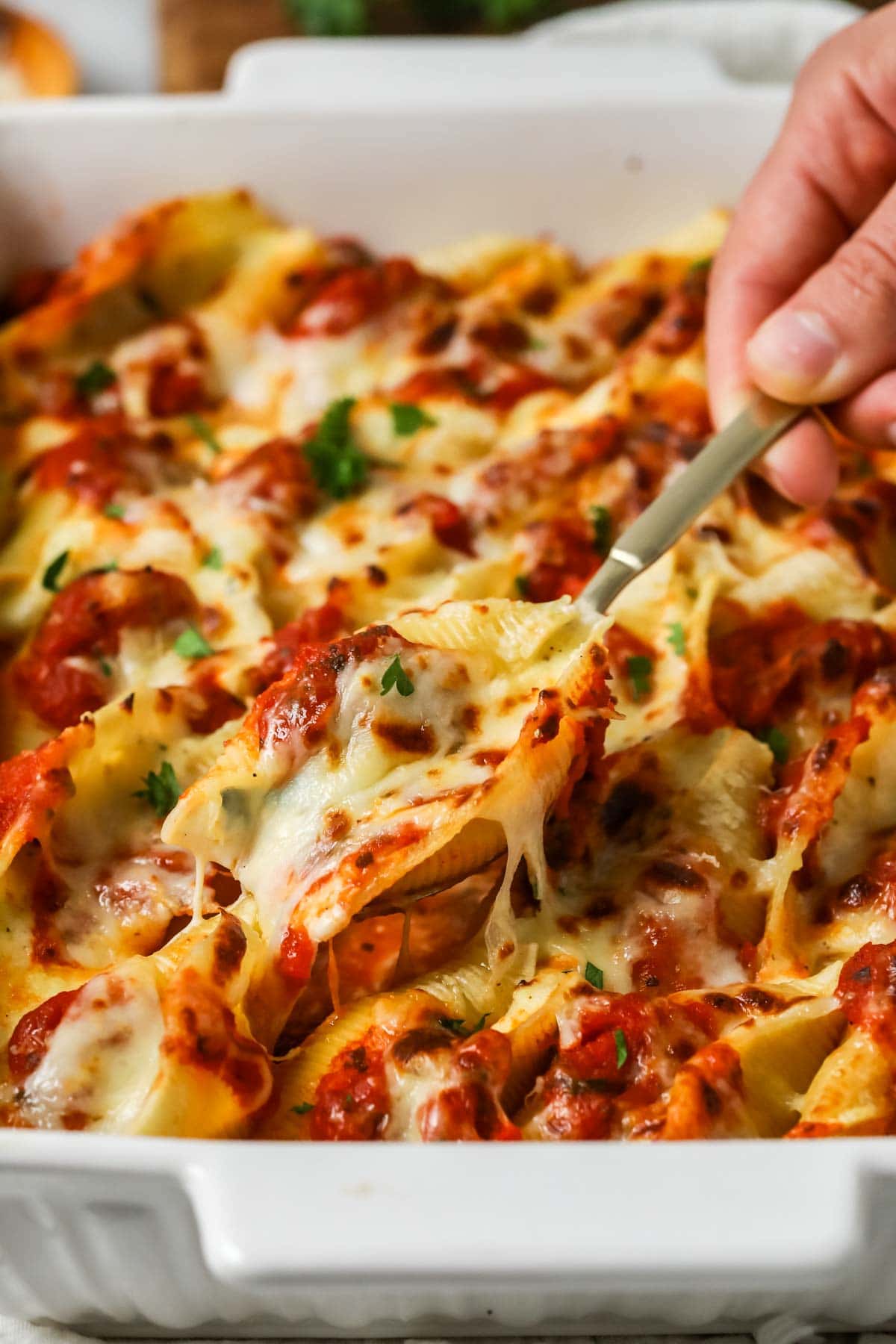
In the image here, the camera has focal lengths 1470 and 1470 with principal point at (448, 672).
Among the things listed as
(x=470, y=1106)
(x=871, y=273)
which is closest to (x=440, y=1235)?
(x=470, y=1106)

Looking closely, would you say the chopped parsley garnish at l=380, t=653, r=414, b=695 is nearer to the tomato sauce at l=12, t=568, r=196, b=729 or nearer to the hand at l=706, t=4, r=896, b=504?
the tomato sauce at l=12, t=568, r=196, b=729

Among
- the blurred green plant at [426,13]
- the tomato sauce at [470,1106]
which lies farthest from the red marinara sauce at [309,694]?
the blurred green plant at [426,13]

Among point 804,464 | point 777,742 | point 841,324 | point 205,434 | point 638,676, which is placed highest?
point 841,324

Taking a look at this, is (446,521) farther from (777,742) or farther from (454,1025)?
(454,1025)

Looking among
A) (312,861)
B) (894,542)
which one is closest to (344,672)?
(312,861)

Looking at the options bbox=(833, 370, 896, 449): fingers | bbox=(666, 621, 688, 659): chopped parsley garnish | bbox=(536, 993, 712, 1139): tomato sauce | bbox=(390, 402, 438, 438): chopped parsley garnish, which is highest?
bbox=(390, 402, 438, 438): chopped parsley garnish

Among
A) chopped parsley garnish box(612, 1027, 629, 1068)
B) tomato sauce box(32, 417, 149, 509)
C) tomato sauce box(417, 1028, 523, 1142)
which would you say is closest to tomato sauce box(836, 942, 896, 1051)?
chopped parsley garnish box(612, 1027, 629, 1068)

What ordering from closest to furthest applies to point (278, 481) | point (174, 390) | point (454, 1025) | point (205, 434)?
point (454, 1025) < point (278, 481) < point (205, 434) < point (174, 390)
